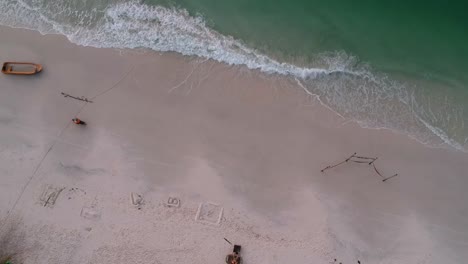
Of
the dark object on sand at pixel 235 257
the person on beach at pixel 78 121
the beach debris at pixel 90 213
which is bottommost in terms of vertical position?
the dark object on sand at pixel 235 257

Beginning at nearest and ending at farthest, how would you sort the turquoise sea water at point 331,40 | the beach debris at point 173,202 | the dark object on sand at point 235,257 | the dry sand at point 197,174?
the dark object on sand at point 235,257 < the dry sand at point 197,174 < the beach debris at point 173,202 < the turquoise sea water at point 331,40

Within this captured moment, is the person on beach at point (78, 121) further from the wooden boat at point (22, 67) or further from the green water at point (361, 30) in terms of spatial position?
the green water at point (361, 30)

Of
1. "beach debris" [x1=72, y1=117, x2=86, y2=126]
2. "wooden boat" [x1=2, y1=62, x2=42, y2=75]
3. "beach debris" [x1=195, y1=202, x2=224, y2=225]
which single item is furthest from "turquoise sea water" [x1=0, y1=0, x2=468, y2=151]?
"beach debris" [x1=195, y1=202, x2=224, y2=225]

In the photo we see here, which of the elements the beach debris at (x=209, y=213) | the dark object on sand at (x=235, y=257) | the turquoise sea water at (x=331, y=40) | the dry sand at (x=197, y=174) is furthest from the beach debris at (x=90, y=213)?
the turquoise sea water at (x=331, y=40)

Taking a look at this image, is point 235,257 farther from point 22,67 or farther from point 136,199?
point 22,67

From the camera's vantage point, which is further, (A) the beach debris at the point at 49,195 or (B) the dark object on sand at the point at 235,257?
(A) the beach debris at the point at 49,195

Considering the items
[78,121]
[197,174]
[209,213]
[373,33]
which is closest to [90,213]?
[78,121]

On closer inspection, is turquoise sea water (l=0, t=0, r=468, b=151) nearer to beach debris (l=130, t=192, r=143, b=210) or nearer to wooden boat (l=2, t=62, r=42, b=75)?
wooden boat (l=2, t=62, r=42, b=75)
